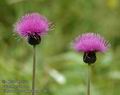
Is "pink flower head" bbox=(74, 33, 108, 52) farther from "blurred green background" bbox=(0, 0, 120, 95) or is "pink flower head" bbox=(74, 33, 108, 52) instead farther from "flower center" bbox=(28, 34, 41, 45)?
"blurred green background" bbox=(0, 0, 120, 95)

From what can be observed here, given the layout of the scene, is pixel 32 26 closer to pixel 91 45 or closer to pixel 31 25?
Result: pixel 31 25

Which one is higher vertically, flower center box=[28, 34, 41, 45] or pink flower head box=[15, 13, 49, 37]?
pink flower head box=[15, 13, 49, 37]

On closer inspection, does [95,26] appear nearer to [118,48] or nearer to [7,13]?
[118,48]

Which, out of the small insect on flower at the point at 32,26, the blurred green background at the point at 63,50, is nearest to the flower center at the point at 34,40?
the small insect on flower at the point at 32,26

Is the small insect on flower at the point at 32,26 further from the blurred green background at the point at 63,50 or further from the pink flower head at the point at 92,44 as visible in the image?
the blurred green background at the point at 63,50

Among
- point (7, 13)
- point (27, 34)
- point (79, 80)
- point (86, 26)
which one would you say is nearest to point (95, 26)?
point (86, 26)

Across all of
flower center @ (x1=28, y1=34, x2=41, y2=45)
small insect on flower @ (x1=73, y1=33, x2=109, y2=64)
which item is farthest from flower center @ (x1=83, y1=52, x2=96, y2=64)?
flower center @ (x1=28, y1=34, x2=41, y2=45)
